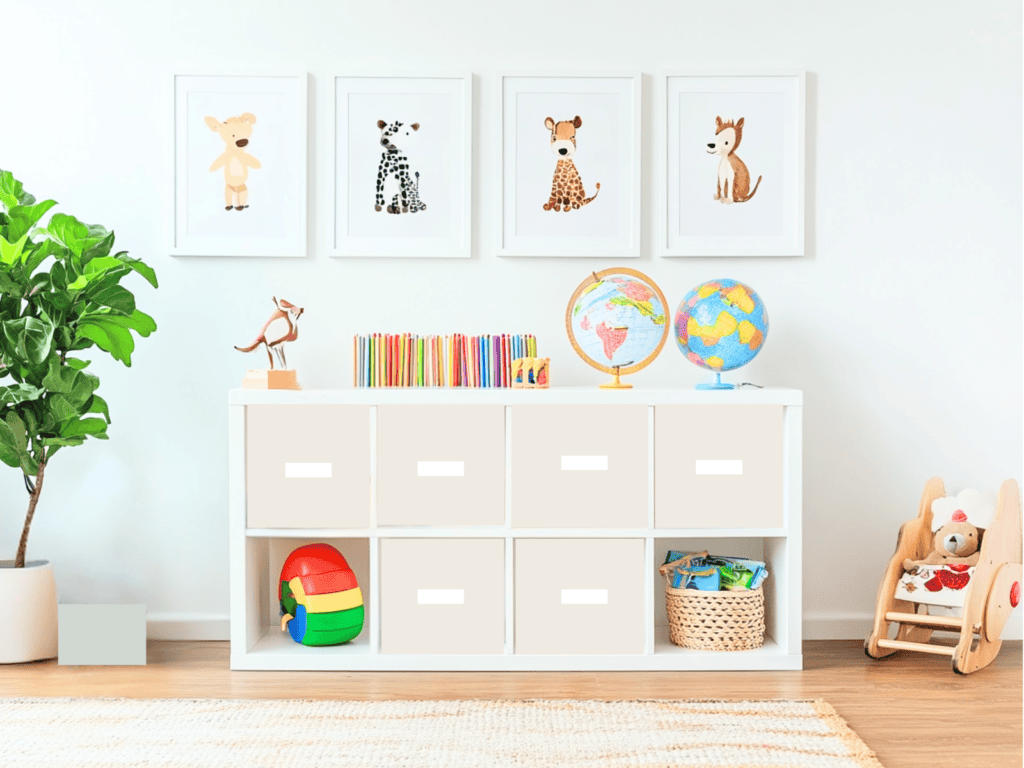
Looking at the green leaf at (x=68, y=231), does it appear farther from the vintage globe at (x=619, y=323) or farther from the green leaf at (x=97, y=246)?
the vintage globe at (x=619, y=323)

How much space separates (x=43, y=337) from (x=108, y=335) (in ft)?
0.51

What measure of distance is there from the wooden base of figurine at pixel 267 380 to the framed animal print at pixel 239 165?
442 millimetres

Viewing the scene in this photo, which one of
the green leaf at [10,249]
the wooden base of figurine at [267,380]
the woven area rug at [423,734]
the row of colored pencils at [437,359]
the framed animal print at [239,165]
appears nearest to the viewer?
the woven area rug at [423,734]

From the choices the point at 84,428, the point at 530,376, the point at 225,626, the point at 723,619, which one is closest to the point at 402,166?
the point at 530,376

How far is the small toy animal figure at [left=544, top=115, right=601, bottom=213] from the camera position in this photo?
2.63 meters

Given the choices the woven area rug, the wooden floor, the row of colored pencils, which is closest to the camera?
the woven area rug

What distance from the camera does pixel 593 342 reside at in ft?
7.86

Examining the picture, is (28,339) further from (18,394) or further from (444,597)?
(444,597)

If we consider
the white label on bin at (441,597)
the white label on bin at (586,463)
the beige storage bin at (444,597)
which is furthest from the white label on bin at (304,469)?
the white label on bin at (586,463)

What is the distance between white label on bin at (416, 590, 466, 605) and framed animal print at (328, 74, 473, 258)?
0.95 m

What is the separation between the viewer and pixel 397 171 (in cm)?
263

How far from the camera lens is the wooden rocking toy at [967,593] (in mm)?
2314

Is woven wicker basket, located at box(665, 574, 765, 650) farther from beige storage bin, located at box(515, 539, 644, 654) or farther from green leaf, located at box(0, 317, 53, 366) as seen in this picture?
green leaf, located at box(0, 317, 53, 366)

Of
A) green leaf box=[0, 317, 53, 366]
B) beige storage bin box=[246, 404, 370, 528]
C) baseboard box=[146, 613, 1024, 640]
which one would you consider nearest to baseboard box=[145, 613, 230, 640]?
baseboard box=[146, 613, 1024, 640]
